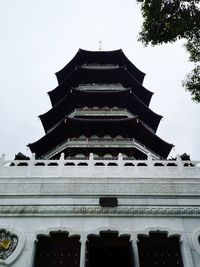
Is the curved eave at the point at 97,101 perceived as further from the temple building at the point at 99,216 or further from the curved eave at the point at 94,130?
the temple building at the point at 99,216

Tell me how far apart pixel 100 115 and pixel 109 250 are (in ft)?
36.2

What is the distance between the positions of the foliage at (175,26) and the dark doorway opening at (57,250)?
511 centimetres

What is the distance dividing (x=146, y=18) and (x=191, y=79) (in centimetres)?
200

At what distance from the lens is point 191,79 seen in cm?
851

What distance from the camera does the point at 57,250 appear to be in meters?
8.52

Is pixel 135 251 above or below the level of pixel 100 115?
below

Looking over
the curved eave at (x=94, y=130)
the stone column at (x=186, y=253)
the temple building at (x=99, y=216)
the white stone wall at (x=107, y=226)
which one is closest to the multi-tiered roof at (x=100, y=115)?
the curved eave at (x=94, y=130)

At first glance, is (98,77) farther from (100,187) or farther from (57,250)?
(57,250)

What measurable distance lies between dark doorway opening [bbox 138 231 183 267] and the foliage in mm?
3841

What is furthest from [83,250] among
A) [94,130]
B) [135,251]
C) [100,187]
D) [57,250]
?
[94,130]

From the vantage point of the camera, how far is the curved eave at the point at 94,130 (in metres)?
17.8

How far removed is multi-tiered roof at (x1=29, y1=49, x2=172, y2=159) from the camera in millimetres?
17203

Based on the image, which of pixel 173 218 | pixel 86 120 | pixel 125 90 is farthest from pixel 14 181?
pixel 125 90

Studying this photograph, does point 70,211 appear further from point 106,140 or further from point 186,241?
point 106,140
